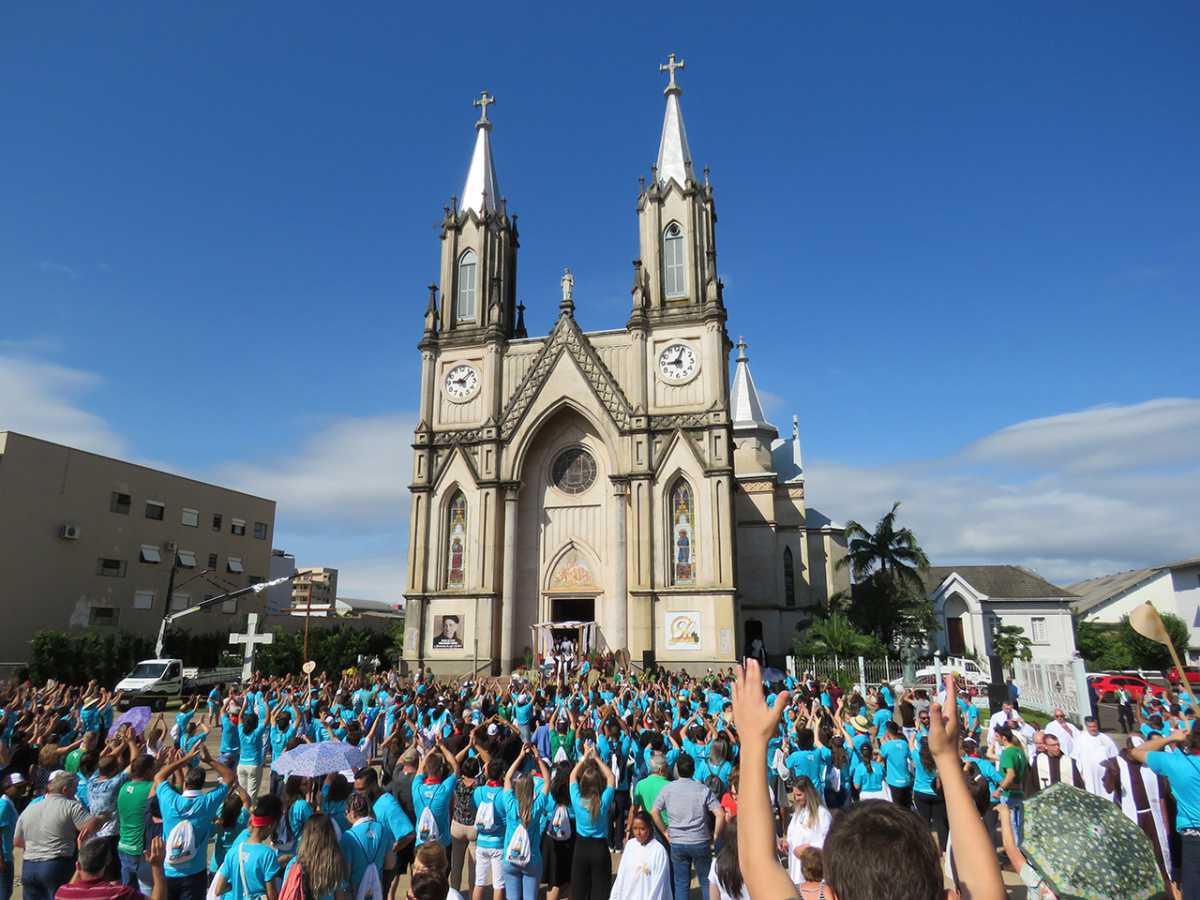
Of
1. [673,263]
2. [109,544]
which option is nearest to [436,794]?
[673,263]

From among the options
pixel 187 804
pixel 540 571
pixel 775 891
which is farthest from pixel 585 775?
pixel 540 571

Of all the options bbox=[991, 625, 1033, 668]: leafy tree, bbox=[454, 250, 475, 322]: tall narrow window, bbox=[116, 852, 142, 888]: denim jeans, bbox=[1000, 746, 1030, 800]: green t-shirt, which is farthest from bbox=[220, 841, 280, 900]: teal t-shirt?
bbox=[991, 625, 1033, 668]: leafy tree

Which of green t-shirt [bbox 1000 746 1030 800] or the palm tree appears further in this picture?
the palm tree

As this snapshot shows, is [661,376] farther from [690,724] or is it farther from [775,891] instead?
[775,891]

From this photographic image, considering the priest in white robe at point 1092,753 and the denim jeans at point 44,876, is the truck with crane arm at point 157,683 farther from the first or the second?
the priest in white robe at point 1092,753

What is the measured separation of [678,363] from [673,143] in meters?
13.8

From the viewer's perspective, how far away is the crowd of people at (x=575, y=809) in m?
2.27

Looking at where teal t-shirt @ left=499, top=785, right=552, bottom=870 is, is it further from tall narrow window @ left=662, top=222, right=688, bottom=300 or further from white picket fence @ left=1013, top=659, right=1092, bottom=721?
tall narrow window @ left=662, top=222, right=688, bottom=300

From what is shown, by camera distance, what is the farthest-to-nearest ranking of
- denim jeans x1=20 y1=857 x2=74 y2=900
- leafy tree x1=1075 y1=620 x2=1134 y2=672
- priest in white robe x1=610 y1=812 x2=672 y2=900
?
leafy tree x1=1075 y1=620 x2=1134 y2=672 → denim jeans x1=20 y1=857 x2=74 y2=900 → priest in white robe x1=610 y1=812 x2=672 y2=900

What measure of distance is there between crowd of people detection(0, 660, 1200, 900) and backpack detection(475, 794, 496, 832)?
59 mm

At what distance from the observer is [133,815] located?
6867 mm

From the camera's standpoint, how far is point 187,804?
6.18 metres

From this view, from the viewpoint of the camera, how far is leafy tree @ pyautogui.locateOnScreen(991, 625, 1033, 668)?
43906 mm

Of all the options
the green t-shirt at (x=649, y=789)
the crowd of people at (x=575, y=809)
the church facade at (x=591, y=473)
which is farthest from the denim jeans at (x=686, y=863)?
the church facade at (x=591, y=473)
